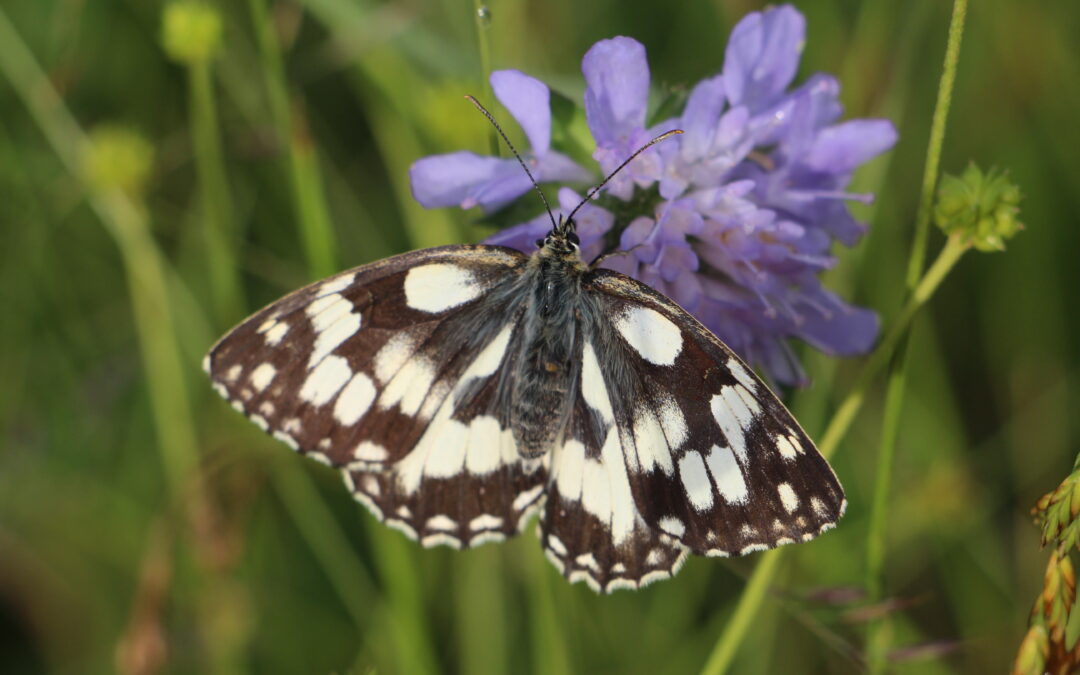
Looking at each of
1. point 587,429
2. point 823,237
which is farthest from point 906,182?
point 587,429

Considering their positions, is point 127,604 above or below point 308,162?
below

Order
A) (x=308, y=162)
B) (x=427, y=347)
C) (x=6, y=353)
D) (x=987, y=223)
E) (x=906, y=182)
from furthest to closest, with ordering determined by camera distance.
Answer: (x=906, y=182)
(x=6, y=353)
(x=308, y=162)
(x=427, y=347)
(x=987, y=223)

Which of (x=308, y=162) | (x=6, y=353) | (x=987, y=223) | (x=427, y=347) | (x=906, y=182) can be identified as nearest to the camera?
(x=987, y=223)

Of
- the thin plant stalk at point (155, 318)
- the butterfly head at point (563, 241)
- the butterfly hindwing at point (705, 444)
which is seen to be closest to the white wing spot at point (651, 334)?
the butterfly hindwing at point (705, 444)

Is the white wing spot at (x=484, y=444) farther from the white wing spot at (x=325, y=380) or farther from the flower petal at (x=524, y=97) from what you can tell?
the flower petal at (x=524, y=97)

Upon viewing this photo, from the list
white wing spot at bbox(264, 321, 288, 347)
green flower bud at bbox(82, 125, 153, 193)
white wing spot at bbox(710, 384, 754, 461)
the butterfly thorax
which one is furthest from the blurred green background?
white wing spot at bbox(710, 384, 754, 461)

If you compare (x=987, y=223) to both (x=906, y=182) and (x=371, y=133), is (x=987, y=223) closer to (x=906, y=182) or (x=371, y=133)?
(x=906, y=182)

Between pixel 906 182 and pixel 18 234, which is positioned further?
pixel 906 182

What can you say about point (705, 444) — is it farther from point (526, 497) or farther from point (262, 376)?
point (262, 376)
